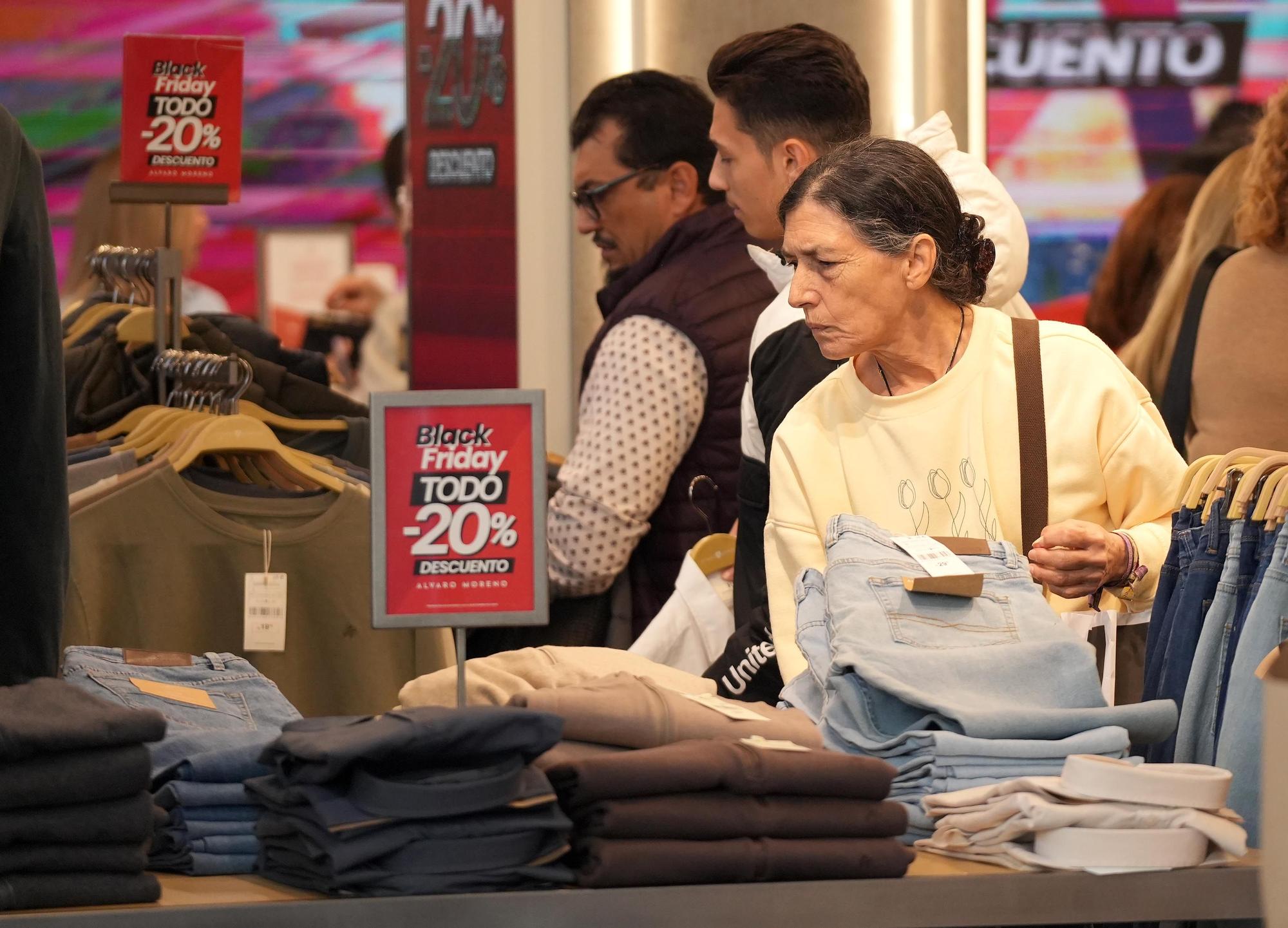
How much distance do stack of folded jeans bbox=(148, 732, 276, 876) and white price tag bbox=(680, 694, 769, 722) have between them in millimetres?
482

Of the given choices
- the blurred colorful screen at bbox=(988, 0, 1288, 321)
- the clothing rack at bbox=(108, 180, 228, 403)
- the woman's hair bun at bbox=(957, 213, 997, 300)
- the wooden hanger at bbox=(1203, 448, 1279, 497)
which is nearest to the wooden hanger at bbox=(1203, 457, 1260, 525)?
the wooden hanger at bbox=(1203, 448, 1279, 497)

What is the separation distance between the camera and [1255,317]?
391cm

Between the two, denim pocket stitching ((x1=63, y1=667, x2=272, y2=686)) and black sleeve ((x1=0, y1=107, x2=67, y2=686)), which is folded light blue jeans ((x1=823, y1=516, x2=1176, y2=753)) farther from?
black sleeve ((x1=0, y1=107, x2=67, y2=686))

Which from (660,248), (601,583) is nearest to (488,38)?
(660,248)

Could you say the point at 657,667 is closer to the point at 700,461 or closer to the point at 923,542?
the point at 923,542

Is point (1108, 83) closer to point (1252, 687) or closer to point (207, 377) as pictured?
point (207, 377)

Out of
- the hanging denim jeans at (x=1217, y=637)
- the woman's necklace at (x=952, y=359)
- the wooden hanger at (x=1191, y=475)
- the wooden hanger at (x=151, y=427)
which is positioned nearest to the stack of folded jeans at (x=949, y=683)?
the hanging denim jeans at (x=1217, y=637)

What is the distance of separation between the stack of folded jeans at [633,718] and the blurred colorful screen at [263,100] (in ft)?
15.1

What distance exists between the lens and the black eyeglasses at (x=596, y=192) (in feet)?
13.7

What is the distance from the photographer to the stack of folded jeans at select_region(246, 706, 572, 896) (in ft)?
5.58

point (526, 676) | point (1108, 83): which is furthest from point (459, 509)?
point (1108, 83)

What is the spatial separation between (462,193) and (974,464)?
11.4 feet

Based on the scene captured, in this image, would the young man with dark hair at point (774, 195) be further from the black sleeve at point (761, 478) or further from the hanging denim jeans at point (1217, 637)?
the hanging denim jeans at point (1217, 637)

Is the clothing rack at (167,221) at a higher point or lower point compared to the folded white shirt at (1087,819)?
higher
